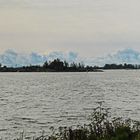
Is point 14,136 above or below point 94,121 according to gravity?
below

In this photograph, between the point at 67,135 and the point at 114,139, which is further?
the point at 67,135

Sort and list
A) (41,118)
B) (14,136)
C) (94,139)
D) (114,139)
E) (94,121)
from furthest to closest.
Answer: (41,118) → (14,136) → (94,121) → (94,139) → (114,139)

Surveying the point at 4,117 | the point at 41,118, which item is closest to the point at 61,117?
the point at 41,118

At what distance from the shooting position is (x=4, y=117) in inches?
1586

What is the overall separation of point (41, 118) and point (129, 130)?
2138 cm

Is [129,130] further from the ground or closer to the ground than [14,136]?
further from the ground

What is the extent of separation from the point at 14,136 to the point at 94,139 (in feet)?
39.2

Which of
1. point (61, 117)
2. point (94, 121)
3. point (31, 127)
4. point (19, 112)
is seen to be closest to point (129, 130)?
point (94, 121)

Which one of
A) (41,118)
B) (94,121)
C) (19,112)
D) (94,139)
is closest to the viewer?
(94,139)

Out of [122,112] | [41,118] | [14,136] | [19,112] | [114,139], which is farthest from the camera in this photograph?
[19,112]

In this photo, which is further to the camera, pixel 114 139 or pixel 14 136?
pixel 14 136

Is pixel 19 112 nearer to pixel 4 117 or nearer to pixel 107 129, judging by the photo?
pixel 4 117

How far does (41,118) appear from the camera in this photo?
3959cm

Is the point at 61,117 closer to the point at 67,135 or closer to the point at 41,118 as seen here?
the point at 41,118
